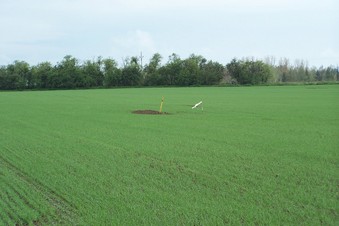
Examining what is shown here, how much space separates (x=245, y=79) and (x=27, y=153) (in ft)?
226

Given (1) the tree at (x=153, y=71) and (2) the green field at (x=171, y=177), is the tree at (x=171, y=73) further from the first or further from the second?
(2) the green field at (x=171, y=177)

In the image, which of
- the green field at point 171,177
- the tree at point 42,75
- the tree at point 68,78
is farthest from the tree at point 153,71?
the green field at point 171,177

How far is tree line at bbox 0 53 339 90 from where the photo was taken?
75125mm

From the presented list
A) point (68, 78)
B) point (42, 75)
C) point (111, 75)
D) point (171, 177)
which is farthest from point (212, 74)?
point (171, 177)

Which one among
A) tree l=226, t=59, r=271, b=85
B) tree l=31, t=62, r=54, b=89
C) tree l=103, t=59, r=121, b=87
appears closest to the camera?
tree l=226, t=59, r=271, b=85

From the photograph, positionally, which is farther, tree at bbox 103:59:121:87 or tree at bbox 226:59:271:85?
tree at bbox 103:59:121:87

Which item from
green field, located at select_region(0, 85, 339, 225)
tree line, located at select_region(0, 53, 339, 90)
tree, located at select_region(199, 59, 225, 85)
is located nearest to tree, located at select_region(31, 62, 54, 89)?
tree line, located at select_region(0, 53, 339, 90)

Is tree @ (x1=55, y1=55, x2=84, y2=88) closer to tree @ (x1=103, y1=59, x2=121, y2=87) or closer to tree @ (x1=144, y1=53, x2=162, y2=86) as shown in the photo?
tree @ (x1=103, y1=59, x2=121, y2=87)

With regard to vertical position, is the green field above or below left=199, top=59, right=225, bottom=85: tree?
below

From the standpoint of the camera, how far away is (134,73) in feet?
254

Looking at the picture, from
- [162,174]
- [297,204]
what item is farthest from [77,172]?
[297,204]

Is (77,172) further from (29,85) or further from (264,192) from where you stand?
(29,85)

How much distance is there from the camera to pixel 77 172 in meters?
6.78

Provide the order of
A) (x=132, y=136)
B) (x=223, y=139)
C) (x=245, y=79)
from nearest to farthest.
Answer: (x=223, y=139)
(x=132, y=136)
(x=245, y=79)
